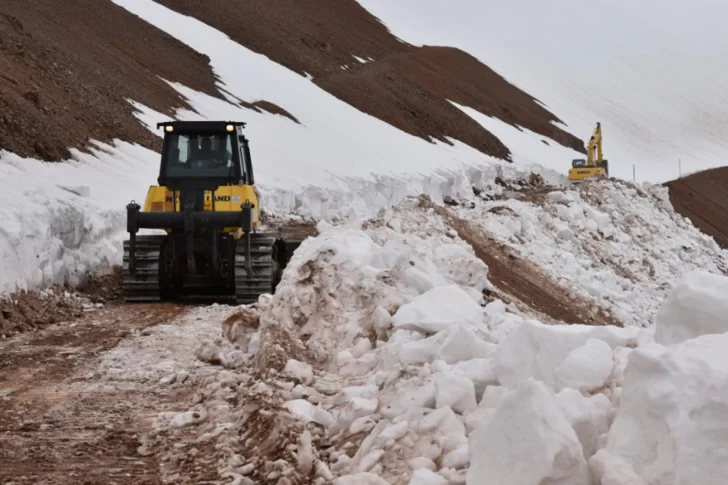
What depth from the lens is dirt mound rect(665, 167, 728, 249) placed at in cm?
3966

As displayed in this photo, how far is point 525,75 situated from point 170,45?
38.0 meters

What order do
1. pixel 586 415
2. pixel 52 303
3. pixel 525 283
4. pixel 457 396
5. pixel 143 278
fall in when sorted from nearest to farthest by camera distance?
pixel 586 415
pixel 457 396
pixel 52 303
pixel 143 278
pixel 525 283

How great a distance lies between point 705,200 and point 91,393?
43050 mm

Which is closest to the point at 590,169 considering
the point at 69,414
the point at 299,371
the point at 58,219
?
the point at 58,219

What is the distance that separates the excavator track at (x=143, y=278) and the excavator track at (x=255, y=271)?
1.14 m

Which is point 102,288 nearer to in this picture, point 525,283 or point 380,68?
point 525,283

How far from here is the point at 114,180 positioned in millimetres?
17891

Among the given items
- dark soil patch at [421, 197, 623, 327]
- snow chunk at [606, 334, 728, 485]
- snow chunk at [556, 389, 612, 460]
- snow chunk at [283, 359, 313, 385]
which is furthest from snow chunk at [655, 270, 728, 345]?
dark soil patch at [421, 197, 623, 327]

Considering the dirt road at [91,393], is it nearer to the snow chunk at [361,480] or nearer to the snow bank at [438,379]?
the snow bank at [438,379]

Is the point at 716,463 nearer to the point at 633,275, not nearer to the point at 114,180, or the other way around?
the point at 114,180

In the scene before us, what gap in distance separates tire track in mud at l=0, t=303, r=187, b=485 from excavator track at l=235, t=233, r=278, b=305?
9.27ft

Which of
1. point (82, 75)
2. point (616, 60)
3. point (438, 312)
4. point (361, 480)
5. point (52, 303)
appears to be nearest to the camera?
point (361, 480)

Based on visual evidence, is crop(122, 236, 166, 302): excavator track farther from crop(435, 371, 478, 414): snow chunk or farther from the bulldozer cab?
crop(435, 371, 478, 414): snow chunk

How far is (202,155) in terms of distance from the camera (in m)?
13.3
